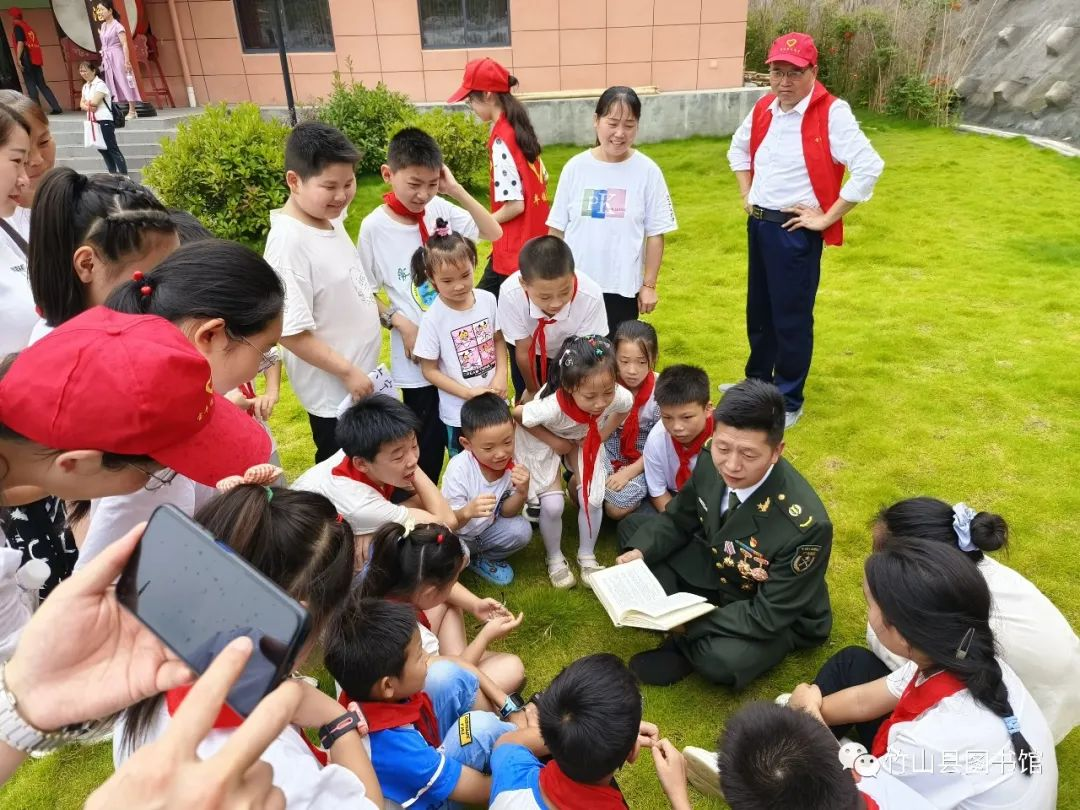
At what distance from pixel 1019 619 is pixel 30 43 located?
12.2 meters

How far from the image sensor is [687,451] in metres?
2.93

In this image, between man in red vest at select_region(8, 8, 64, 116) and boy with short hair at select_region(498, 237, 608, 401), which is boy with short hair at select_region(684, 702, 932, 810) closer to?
boy with short hair at select_region(498, 237, 608, 401)

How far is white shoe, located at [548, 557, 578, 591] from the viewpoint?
291 cm

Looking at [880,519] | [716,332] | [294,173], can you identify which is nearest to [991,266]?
[716,332]

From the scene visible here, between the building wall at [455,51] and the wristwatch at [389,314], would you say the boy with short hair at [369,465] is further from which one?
the building wall at [455,51]

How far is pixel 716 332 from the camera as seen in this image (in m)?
5.03

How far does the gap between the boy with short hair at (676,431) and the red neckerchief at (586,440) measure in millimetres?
268

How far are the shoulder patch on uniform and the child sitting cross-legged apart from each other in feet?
3.07

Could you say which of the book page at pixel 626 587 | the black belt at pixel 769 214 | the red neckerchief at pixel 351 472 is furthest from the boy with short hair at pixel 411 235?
the black belt at pixel 769 214

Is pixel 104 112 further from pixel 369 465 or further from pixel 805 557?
pixel 805 557

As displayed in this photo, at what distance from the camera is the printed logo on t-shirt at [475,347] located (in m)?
3.01

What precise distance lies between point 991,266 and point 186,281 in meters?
6.25

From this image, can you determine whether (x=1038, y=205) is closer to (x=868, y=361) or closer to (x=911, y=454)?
(x=868, y=361)

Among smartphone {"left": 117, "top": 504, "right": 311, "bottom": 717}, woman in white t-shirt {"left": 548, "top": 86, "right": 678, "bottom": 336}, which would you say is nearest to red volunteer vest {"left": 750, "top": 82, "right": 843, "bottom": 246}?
woman in white t-shirt {"left": 548, "top": 86, "right": 678, "bottom": 336}
